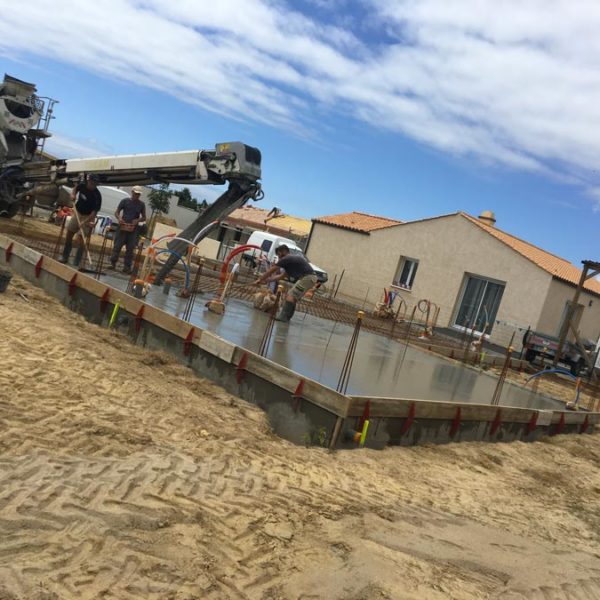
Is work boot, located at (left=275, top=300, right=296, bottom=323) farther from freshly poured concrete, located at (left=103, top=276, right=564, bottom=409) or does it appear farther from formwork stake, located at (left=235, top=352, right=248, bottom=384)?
formwork stake, located at (left=235, top=352, right=248, bottom=384)

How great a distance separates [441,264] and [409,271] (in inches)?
72.9

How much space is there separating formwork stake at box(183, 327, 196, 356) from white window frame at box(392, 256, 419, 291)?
18.2 m

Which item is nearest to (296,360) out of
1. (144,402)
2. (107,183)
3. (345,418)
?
(345,418)

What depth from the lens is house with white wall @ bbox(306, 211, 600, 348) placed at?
67.9ft

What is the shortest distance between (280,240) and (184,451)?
21217 mm

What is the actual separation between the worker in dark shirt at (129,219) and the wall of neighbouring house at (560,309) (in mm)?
14012

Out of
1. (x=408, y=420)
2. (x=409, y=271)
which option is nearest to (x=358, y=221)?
(x=409, y=271)

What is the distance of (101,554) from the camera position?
3.17m

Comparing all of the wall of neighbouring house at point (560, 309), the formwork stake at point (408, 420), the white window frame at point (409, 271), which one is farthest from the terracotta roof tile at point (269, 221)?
the formwork stake at point (408, 420)

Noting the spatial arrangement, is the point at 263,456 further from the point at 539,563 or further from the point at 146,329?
the point at 146,329

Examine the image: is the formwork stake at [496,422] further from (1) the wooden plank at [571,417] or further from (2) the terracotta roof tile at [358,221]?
(2) the terracotta roof tile at [358,221]

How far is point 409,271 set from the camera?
24938 mm

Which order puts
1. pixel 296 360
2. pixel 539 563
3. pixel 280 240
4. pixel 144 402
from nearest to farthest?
pixel 539 563, pixel 144 402, pixel 296 360, pixel 280 240

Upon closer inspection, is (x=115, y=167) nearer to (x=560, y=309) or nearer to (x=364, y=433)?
(x=364, y=433)
